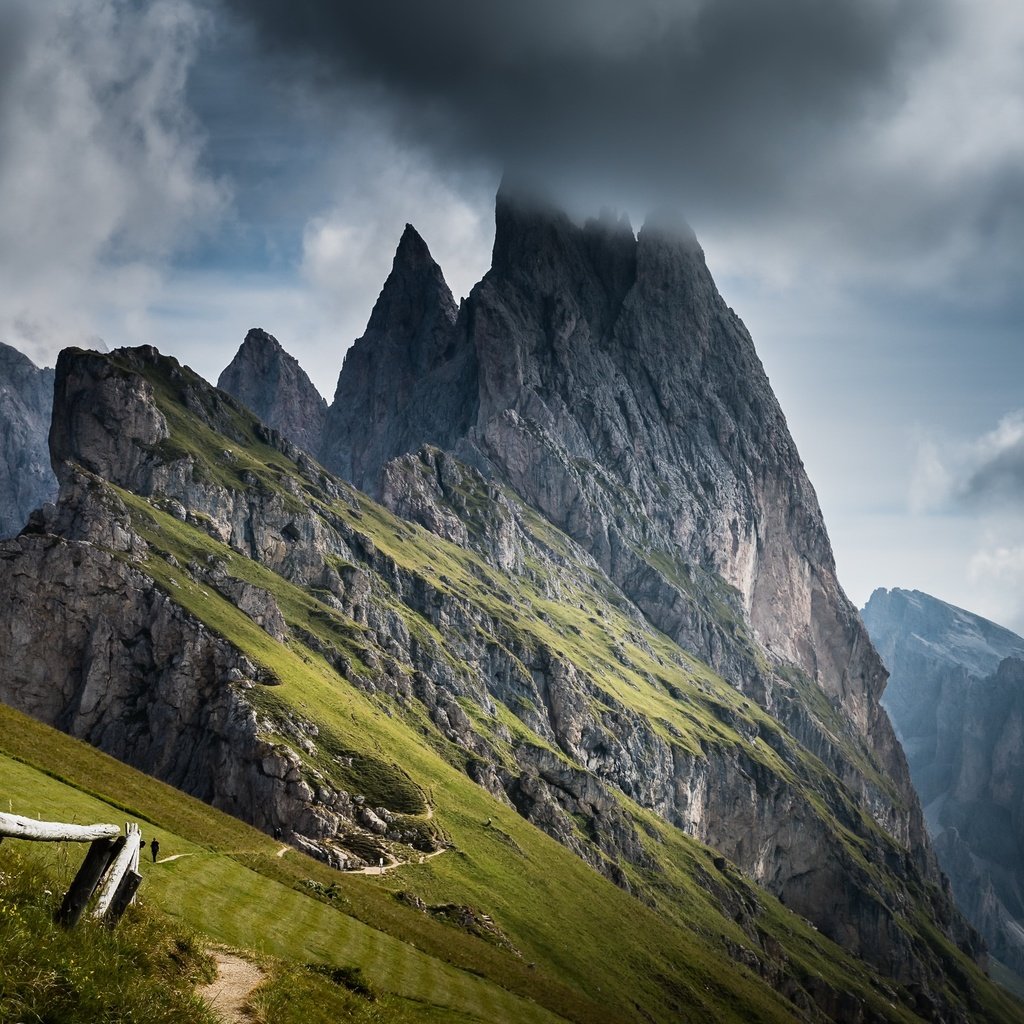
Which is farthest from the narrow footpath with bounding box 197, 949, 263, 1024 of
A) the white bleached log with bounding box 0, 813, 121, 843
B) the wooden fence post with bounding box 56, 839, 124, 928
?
the white bleached log with bounding box 0, 813, 121, 843

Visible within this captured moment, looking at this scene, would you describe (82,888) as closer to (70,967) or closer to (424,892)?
(70,967)

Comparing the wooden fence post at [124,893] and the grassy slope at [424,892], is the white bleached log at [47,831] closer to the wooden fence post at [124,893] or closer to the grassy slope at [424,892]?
the wooden fence post at [124,893]

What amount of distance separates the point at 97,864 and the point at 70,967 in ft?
6.72

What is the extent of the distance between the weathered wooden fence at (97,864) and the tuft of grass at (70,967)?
313 mm

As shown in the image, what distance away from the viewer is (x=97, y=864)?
14.3 meters

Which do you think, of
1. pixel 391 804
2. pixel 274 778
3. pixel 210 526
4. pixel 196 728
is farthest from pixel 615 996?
pixel 210 526

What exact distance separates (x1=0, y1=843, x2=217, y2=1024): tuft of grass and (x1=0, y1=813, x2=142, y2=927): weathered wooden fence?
12.3 inches

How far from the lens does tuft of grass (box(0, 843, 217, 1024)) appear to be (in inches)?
466

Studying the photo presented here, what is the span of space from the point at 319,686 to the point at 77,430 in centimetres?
9601

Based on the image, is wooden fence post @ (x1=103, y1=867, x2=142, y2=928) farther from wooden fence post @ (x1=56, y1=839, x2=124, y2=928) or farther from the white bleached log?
wooden fence post @ (x1=56, y1=839, x2=124, y2=928)

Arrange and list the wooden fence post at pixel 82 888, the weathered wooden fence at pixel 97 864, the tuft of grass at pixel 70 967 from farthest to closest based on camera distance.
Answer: the wooden fence post at pixel 82 888
the weathered wooden fence at pixel 97 864
the tuft of grass at pixel 70 967

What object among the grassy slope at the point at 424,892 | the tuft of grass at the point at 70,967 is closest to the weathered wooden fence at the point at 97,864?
the tuft of grass at the point at 70,967

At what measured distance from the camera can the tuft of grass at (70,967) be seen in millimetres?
11828

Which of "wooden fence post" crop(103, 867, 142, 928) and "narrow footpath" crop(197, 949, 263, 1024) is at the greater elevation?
"wooden fence post" crop(103, 867, 142, 928)
